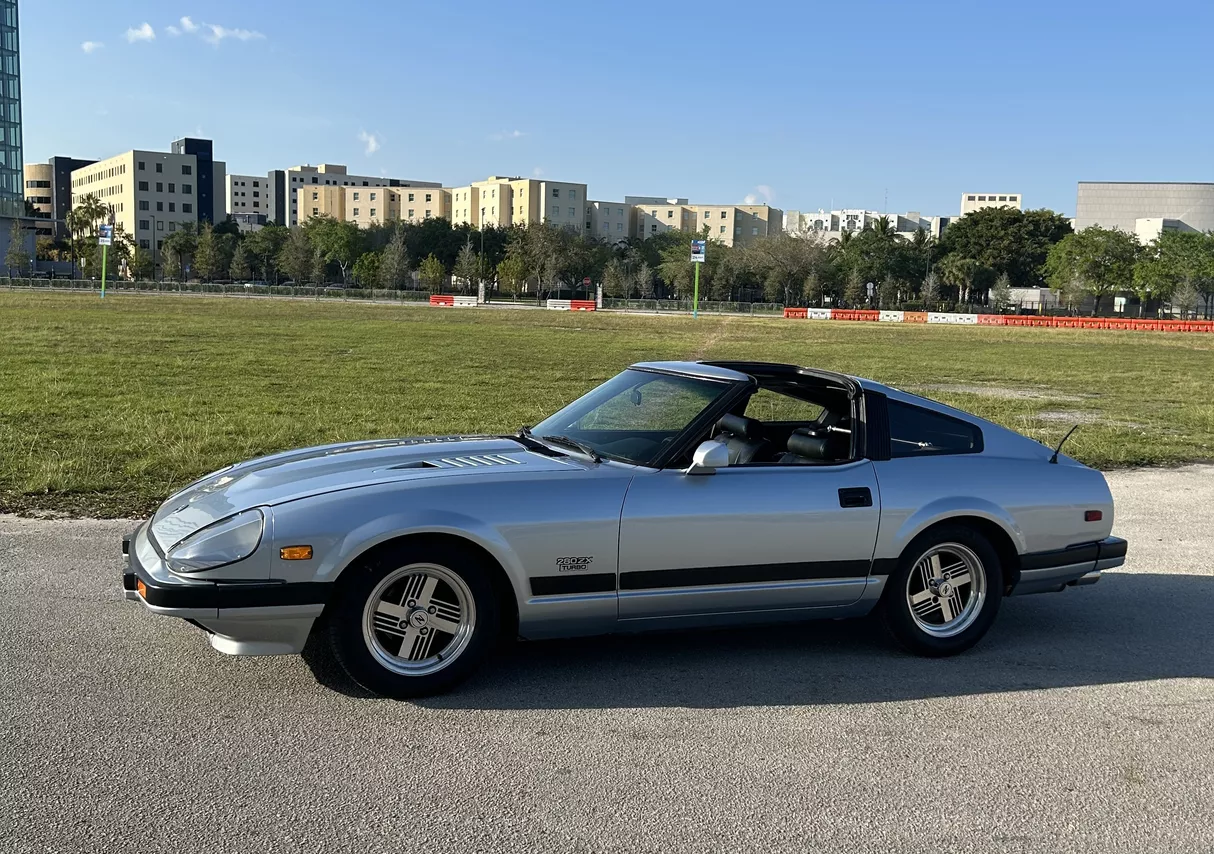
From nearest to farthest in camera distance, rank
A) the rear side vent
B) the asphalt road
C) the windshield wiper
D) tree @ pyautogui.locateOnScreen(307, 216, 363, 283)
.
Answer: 1. the asphalt road
2. the rear side vent
3. the windshield wiper
4. tree @ pyautogui.locateOnScreen(307, 216, 363, 283)

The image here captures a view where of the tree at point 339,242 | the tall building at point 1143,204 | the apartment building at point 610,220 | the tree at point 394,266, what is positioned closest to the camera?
the tree at point 394,266

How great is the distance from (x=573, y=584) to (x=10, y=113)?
5145 inches

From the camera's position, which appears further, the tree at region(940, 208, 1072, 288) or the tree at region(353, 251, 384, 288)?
the tree at region(353, 251, 384, 288)

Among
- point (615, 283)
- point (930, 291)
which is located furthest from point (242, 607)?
point (930, 291)

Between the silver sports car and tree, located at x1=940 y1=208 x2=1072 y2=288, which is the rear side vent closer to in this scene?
the silver sports car

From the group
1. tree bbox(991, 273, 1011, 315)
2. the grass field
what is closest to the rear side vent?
the grass field

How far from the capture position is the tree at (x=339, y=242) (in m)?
122

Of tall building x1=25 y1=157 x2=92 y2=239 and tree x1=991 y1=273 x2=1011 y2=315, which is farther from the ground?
tall building x1=25 y1=157 x2=92 y2=239

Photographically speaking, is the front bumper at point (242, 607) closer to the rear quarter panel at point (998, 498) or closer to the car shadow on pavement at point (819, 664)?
the car shadow on pavement at point (819, 664)

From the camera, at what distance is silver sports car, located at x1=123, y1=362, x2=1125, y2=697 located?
4.18 m

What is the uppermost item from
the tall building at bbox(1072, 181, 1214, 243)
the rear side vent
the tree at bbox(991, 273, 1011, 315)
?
the tall building at bbox(1072, 181, 1214, 243)

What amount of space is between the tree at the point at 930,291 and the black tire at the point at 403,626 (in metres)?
110

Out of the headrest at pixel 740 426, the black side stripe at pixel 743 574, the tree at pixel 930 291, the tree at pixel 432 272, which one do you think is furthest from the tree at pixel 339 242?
the black side stripe at pixel 743 574

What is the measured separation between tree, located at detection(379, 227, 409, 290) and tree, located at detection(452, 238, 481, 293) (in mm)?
6054
